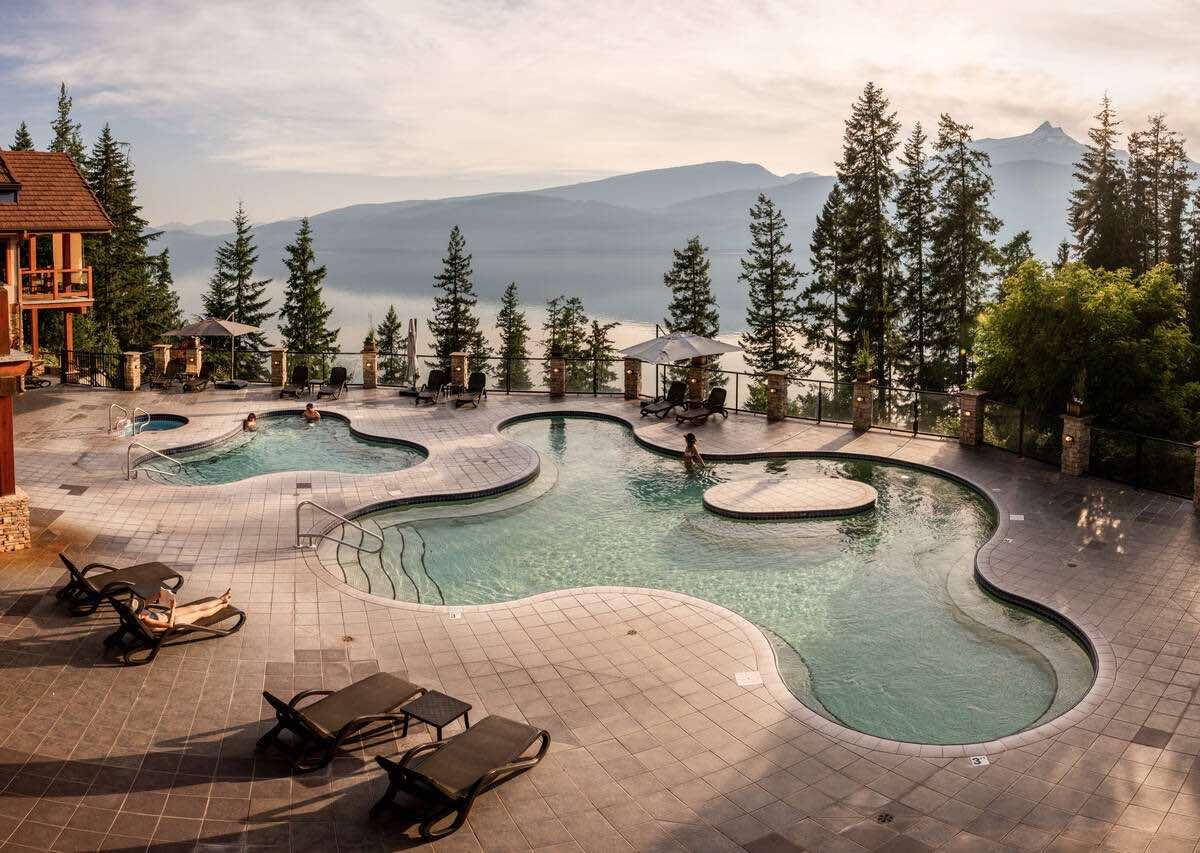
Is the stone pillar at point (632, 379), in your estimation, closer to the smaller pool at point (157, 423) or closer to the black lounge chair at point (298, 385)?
the black lounge chair at point (298, 385)

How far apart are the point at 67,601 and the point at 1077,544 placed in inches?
562

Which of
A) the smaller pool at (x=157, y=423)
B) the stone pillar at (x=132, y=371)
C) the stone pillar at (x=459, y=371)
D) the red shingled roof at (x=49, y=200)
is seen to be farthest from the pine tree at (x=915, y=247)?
the red shingled roof at (x=49, y=200)

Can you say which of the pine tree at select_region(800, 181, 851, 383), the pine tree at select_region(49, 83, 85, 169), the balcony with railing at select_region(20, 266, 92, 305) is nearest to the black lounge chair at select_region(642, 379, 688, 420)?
the balcony with railing at select_region(20, 266, 92, 305)

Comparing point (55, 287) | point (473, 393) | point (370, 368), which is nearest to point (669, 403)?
point (473, 393)

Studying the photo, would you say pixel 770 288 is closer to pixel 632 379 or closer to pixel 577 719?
pixel 632 379

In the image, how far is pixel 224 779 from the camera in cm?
745

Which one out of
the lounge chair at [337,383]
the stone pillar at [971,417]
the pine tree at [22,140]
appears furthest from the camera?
the pine tree at [22,140]

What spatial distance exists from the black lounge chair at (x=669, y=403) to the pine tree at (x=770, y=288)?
2491cm

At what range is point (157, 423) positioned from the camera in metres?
21.7

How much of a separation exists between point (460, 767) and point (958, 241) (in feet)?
125

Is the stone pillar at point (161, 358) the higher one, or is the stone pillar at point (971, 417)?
the stone pillar at point (161, 358)

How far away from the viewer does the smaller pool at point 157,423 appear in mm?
20794

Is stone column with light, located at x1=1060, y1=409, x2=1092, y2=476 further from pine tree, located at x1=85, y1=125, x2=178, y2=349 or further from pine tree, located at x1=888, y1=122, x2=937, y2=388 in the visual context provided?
pine tree, located at x1=85, y1=125, x2=178, y2=349

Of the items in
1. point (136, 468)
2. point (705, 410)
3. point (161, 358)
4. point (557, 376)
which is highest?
point (161, 358)
